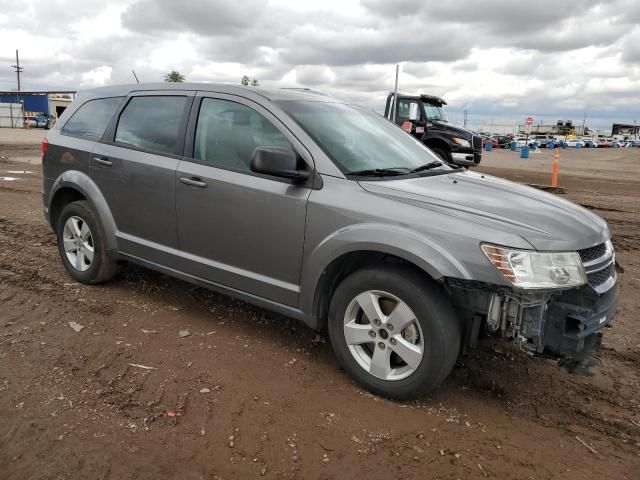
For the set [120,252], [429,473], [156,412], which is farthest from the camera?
[120,252]

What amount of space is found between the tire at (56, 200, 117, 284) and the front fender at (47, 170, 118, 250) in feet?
0.23

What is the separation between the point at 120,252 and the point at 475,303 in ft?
9.79

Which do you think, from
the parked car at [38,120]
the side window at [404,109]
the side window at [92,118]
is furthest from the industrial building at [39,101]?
the side window at [92,118]

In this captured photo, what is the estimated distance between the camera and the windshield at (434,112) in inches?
581

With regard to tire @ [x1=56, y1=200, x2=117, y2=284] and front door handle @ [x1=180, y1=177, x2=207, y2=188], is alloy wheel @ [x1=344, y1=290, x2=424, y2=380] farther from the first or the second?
tire @ [x1=56, y1=200, x2=117, y2=284]

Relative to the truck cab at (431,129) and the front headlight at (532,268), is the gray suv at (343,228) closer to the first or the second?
the front headlight at (532,268)

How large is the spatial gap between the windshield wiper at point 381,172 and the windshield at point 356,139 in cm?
2

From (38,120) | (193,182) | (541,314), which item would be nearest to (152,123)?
(193,182)

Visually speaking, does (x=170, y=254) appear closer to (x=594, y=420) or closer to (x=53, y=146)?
(x=53, y=146)

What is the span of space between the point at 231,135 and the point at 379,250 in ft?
4.86

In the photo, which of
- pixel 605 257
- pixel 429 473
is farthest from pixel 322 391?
pixel 605 257

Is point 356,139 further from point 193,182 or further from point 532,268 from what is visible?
point 532,268

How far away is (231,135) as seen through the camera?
386cm

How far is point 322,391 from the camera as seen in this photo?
3293 mm
